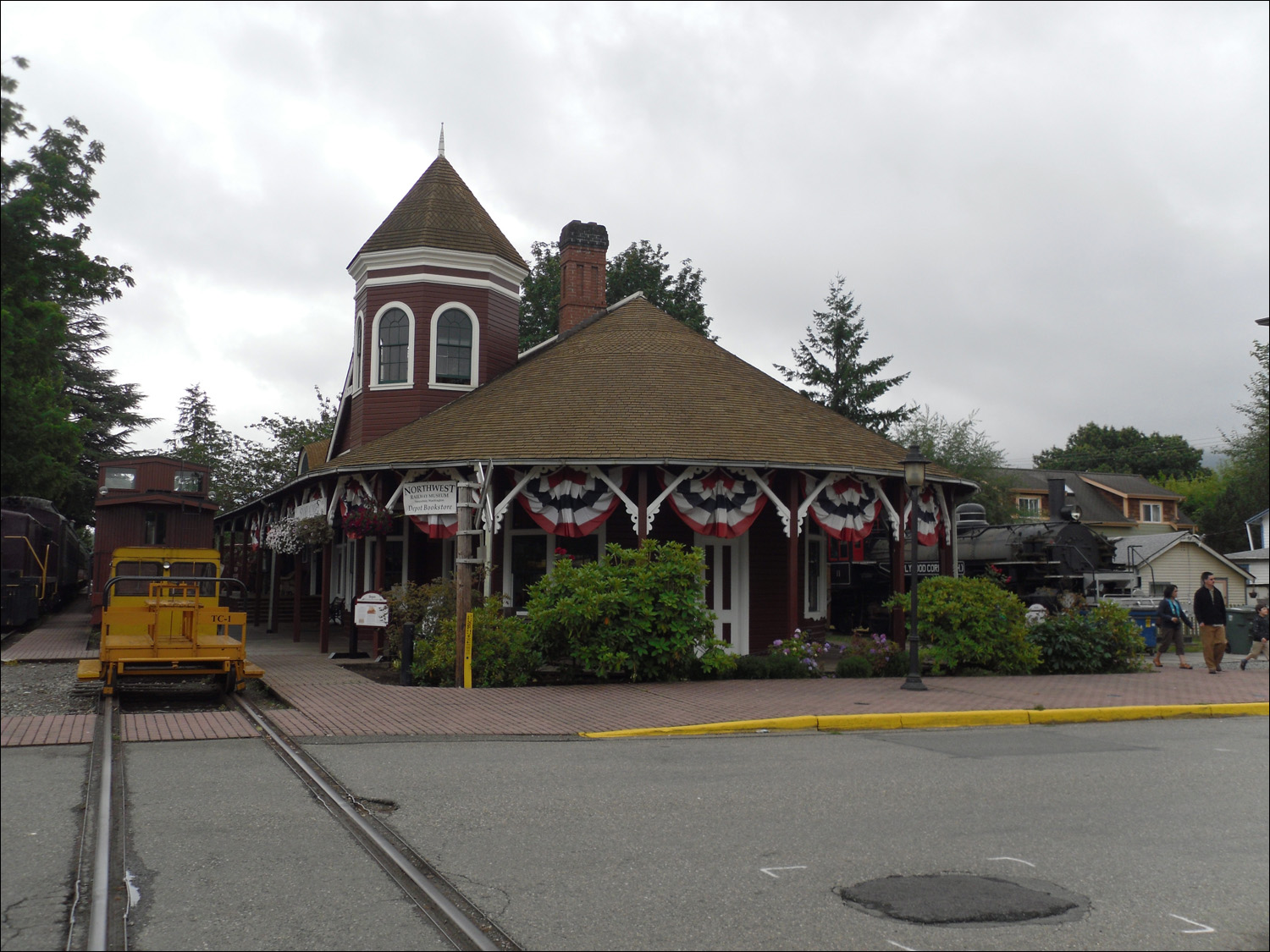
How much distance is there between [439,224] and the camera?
74.8 ft

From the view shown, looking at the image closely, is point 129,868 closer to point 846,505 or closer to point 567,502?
point 567,502

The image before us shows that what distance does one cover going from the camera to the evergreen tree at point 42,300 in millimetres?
2465

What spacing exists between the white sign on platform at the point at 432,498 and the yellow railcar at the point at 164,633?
318cm

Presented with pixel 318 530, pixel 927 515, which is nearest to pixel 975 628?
pixel 927 515

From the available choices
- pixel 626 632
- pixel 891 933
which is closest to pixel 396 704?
pixel 626 632

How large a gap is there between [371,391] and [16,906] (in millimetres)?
20861

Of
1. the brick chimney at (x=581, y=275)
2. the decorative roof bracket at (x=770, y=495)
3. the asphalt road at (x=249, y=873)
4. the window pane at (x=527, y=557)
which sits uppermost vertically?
the brick chimney at (x=581, y=275)

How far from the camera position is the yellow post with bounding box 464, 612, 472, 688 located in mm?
13711

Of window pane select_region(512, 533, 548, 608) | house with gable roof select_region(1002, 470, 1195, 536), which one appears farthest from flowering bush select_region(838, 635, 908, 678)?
house with gable roof select_region(1002, 470, 1195, 536)

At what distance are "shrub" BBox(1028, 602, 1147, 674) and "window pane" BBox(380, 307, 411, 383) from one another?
13.7 m

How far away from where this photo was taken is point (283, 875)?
4.78m

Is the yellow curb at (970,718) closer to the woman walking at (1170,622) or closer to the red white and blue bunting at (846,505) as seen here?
the red white and blue bunting at (846,505)

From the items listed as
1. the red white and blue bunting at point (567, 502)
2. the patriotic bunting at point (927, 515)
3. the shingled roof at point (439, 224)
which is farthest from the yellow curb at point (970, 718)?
the shingled roof at point (439, 224)

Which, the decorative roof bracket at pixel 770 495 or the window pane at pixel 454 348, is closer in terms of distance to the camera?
the decorative roof bracket at pixel 770 495
